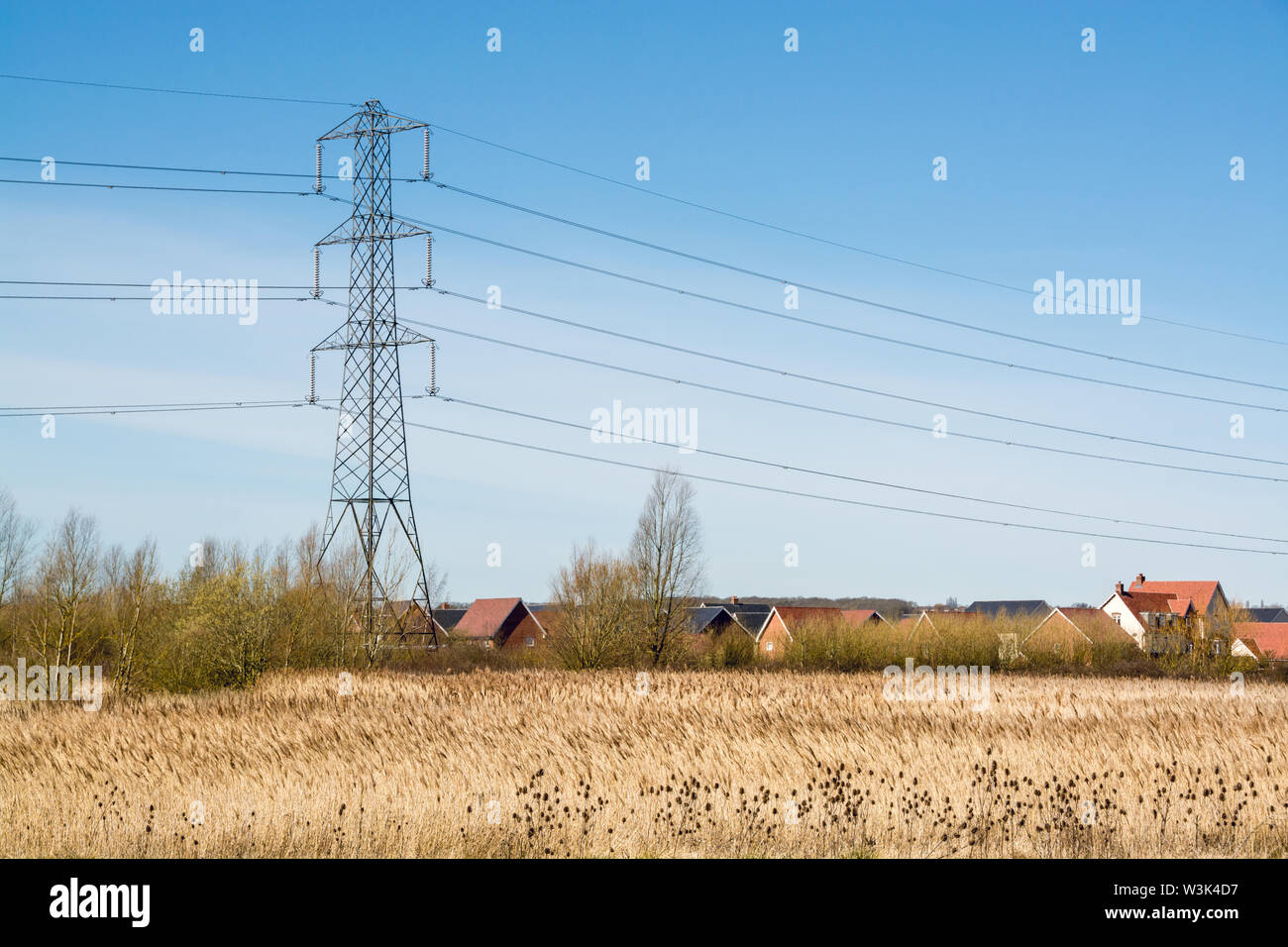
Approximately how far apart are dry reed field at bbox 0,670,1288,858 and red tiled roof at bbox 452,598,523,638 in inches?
2429

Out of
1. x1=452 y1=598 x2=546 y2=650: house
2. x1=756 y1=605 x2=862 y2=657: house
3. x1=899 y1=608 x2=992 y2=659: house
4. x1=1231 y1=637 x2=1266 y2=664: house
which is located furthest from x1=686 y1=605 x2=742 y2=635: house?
x1=1231 y1=637 x2=1266 y2=664: house

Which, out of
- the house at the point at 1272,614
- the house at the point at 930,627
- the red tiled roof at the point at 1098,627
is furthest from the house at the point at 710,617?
the house at the point at 1272,614

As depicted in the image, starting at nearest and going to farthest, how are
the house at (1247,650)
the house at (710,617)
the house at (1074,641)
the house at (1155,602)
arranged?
the house at (1247,650) < the house at (1074,641) < the house at (710,617) < the house at (1155,602)

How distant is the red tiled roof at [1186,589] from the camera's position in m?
88.1

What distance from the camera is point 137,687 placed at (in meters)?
34.2

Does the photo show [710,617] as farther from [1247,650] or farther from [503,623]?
[1247,650]

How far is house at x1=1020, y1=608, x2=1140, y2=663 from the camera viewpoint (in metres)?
60.4

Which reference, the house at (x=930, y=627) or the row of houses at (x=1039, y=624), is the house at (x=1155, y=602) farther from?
the house at (x=930, y=627)

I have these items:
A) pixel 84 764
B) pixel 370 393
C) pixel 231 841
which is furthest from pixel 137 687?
pixel 231 841

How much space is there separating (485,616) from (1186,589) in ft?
197

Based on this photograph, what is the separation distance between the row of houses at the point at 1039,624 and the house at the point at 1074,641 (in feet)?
0.19

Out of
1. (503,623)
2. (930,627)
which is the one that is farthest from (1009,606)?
(503,623)

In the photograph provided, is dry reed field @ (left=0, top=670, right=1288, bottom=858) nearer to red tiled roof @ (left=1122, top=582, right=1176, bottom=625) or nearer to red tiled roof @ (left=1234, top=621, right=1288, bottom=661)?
red tiled roof @ (left=1234, top=621, right=1288, bottom=661)
